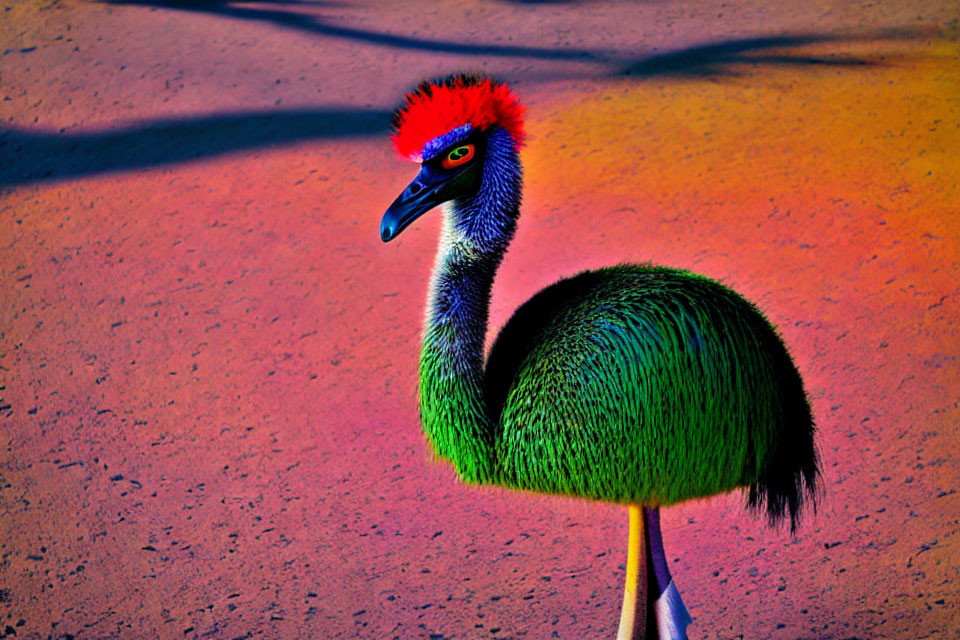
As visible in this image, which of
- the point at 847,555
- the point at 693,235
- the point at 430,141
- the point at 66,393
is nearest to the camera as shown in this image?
the point at 430,141

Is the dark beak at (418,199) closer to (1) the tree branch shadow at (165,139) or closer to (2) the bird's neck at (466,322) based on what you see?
(2) the bird's neck at (466,322)

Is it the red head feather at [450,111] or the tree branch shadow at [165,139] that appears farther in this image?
the tree branch shadow at [165,139]

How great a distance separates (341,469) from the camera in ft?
12.8

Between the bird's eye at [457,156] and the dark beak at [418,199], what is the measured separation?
26 mm

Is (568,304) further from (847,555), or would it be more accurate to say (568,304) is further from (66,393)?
(66,393)

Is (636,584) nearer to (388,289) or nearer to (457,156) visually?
(457,156)

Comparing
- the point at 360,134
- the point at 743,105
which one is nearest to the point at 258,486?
the point at 360,134

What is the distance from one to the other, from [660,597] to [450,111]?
1.44m

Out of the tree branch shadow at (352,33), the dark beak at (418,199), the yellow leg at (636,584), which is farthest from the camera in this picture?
the tree branch shadow at (352,33)

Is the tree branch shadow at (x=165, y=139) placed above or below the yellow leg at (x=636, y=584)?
above

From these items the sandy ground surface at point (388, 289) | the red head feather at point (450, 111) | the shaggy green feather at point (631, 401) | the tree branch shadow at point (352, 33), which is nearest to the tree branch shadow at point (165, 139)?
the sandy ground surface at point (388, 289)

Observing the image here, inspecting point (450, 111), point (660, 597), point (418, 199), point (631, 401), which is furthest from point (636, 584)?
point (450, 111)

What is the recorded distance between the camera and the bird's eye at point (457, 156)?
7.95ft

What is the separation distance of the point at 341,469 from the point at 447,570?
0.72 meters
